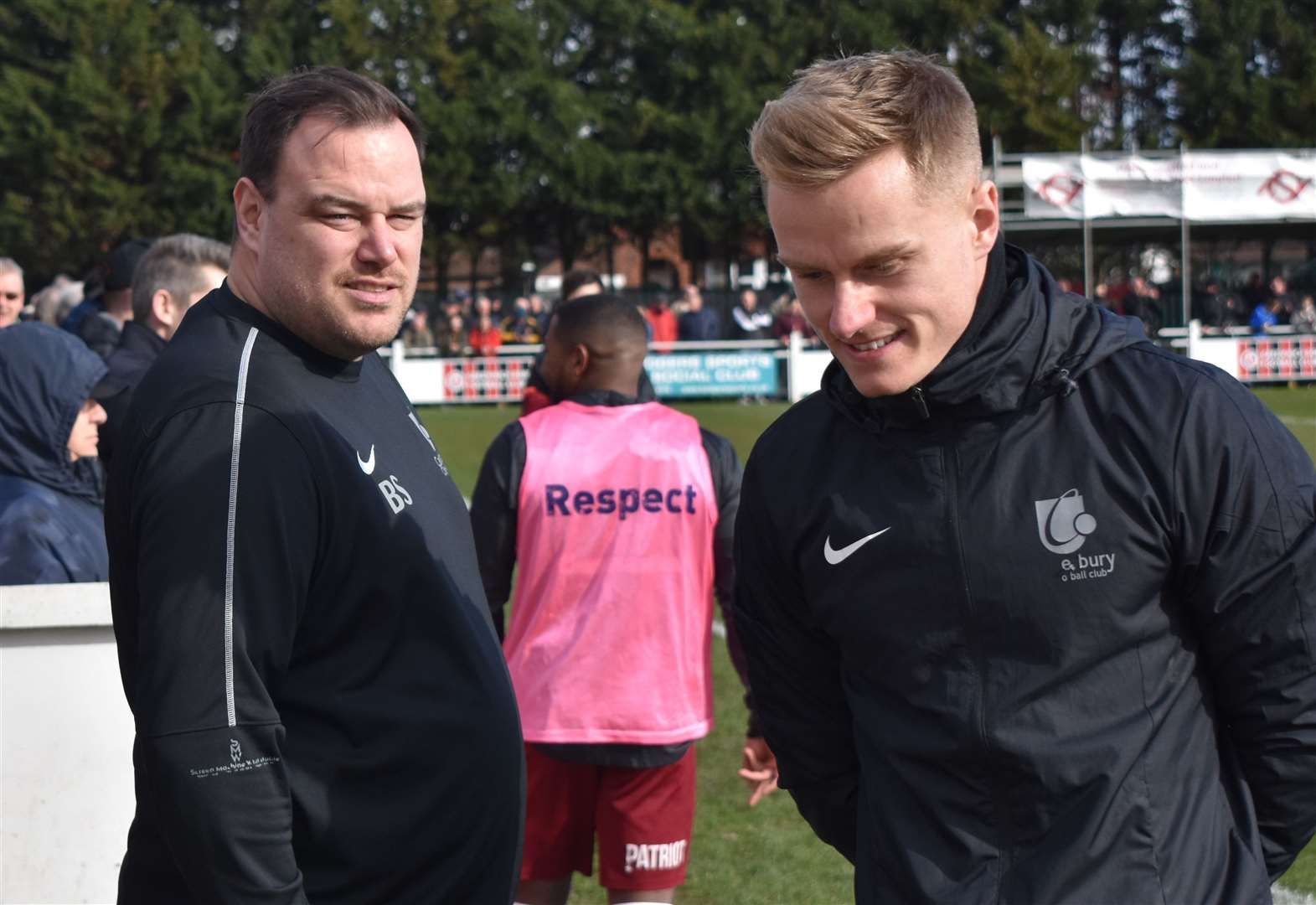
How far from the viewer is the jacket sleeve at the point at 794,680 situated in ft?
8.20

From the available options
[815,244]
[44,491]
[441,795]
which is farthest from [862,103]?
[44,491]

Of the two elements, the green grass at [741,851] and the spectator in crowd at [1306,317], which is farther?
the spectator in crowd at [1306,317]

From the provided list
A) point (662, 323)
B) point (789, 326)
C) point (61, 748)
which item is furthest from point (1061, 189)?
point (61, 748)

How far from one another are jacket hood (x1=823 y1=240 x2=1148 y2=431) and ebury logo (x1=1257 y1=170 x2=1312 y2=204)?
103 ft

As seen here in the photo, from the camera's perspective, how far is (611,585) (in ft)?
14.1

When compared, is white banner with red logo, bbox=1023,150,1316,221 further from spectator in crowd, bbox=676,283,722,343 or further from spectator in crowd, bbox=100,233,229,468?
spectator in crowd, bbox=100,233,229,468

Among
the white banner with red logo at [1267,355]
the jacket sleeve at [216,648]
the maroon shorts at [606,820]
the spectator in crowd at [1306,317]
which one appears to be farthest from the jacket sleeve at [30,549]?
the spectator in crowd at [1306,317]

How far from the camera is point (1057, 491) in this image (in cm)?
221

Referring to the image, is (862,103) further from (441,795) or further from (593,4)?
(593,4)

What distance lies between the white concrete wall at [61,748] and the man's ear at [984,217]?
2.71 meters

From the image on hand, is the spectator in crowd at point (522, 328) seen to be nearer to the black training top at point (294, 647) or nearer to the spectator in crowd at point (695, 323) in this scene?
the spectator in crowd at point (695, 323)

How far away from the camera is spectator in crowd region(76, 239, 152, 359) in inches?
301

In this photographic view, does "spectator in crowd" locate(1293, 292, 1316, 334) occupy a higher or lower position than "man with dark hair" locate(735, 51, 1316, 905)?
higher

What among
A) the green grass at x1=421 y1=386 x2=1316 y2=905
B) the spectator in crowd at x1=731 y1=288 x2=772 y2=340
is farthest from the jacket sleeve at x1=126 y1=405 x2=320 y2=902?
the spectator in crowd at x1=731 y1=288 x2=772 y2=340
